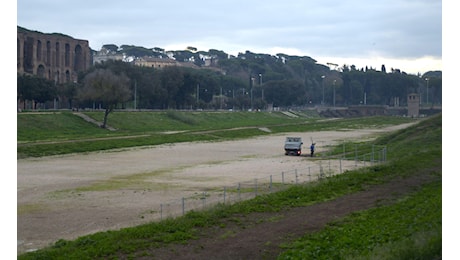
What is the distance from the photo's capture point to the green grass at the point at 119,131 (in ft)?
176

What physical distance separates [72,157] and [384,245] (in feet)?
119

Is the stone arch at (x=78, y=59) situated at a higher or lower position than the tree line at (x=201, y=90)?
higher

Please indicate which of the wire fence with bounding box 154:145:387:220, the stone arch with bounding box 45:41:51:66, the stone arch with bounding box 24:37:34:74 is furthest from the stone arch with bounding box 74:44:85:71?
the wire fence with bounding box 154:145:387:220

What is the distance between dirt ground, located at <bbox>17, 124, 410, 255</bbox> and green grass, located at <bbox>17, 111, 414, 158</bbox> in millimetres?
3174

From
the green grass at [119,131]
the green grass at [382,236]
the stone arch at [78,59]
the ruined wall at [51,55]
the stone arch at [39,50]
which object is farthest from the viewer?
the stone arch at [78,59]

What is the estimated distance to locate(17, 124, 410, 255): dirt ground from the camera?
1936cm

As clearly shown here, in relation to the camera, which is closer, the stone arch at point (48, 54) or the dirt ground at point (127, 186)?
the dirt ground at point (127, 186)

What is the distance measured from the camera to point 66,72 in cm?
13350


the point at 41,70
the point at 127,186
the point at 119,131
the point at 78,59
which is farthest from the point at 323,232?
the point at 78,59

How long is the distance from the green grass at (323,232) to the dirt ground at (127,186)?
0.88 m

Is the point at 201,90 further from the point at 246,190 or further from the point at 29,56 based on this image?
the point at 246,190

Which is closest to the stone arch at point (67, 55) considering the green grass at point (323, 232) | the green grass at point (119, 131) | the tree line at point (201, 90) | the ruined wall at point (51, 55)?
the ruined wall at point (51, 55)

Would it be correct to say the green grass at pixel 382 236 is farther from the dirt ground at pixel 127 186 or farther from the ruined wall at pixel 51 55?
the ruined wall at pixel 51 55

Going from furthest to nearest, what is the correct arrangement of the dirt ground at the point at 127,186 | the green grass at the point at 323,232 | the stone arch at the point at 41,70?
the stone arch at the point at 41,70 → the dirt ground at the point at 127,186 → the green grass at the point at 323,232
